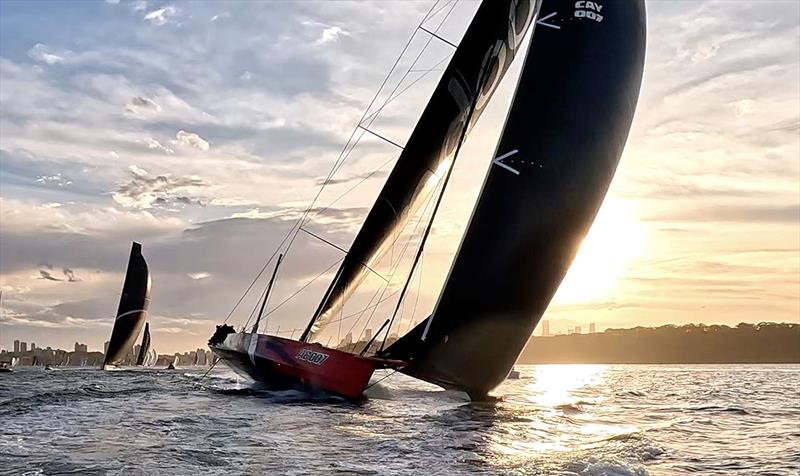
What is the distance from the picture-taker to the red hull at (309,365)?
1623 centimetres

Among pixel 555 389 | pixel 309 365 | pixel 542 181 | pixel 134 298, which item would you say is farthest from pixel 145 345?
pixel 542 181

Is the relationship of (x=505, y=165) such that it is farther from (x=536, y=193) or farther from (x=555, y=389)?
(x=555, y=389)

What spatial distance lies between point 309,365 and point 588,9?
31.6ft

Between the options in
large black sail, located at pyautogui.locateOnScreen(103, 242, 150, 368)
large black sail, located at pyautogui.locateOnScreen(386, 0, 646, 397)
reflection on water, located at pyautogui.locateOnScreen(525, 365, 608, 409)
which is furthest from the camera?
large black sail, located at pyautogui.locateOnScreen(103, 242, 150, 368)

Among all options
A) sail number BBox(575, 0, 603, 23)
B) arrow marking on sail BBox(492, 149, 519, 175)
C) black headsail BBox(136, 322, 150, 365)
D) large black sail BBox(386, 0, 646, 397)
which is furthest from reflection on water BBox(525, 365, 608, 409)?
black headsail BBox(136, 322, 150, 365)

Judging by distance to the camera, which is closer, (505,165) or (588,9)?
(505,165)

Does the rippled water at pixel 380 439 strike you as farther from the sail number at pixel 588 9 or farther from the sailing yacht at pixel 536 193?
the sail number at pixel 588 9

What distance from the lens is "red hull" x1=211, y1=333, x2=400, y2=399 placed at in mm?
16234

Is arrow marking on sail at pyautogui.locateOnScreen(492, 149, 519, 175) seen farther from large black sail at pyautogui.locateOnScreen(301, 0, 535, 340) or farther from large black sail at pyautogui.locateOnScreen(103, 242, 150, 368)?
large black sail at pyautogui.locateOnScreen(103, 242, 150, 368)

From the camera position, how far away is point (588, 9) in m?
14.0

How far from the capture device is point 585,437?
11.8m

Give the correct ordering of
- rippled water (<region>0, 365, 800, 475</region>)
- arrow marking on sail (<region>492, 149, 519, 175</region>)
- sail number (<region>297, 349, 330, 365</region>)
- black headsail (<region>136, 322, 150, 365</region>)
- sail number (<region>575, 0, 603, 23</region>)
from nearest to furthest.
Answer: rippled water (<region>0, 365, 800, 475</region>) → arrow marking on sail (<region>492, 149, 519, 175</region>) → sail number (<region>575, 0, 603, 23</region>) → sail number (<region>297, 349, 330, 365</region>) → black headsail (<region>136, 322, 150, 365</region>)

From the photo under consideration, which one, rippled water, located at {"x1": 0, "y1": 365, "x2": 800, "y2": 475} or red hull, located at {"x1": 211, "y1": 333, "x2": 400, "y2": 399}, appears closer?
rippled water, located at {"x1": 0, "y1": 365, "x2": 800, "y2": 475}

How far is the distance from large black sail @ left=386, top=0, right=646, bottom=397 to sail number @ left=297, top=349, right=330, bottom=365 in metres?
3.13
